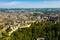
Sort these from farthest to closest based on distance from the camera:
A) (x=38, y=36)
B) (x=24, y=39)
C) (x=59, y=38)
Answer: (x=38, y=36), (x=24, y=39), (x=59, y=38)

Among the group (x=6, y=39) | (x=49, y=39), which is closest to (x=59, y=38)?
(x=49, y=39)

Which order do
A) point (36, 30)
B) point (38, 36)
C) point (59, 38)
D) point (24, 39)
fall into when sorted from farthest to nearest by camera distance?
1. point (36, 30)
2. point (38, 36)
3. point (24, 39)
4. point (59, 38)

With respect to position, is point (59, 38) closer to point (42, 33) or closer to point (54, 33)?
point (54, 33)

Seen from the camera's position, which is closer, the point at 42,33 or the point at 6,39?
the point at 6,39

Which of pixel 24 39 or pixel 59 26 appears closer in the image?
pixel 24 39

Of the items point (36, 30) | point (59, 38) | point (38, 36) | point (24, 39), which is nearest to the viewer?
point (59, 38)

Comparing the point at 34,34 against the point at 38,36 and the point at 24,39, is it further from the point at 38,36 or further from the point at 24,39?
the point at 24,39

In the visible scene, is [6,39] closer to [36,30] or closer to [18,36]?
[18,36]

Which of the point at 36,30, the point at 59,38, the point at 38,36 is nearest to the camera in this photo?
the point at 59,38

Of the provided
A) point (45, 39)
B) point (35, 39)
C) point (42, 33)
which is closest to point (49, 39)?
point (45, 39)
